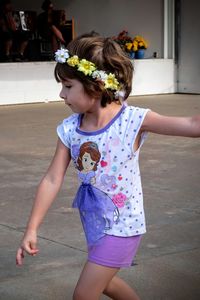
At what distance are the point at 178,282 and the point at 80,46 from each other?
5.85 ft

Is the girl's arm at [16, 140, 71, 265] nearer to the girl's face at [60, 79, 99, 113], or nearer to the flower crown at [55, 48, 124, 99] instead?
the girl's face at [60, 79, 99, 113]

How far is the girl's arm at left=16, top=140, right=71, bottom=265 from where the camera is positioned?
3.02m

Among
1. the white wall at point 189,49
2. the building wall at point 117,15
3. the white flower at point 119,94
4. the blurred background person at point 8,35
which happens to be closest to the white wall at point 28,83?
the blurred background person at point 8,35

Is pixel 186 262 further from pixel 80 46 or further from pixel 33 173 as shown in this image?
pixel 33 173

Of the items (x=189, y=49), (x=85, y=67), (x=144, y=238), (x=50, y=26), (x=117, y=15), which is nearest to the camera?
(x=85, y=67)

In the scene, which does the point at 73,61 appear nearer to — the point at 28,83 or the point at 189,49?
the point at 28,83

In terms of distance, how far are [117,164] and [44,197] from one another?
13.9 inches

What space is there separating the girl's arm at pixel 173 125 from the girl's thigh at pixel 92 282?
623 mm

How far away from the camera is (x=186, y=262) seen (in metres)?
4.57

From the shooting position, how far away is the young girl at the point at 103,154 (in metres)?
2.98

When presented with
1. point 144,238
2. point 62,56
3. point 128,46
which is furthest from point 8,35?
point 62,56

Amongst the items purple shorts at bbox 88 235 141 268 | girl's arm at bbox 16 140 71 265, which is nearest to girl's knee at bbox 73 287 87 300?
purple shorts at bbox 88 235 141 268

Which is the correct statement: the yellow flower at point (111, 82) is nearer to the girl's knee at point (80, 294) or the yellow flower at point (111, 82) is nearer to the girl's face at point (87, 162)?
the girl's face at point (87, 162)

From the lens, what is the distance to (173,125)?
9.64 ft
